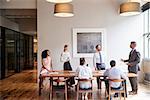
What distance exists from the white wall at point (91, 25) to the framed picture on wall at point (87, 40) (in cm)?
17

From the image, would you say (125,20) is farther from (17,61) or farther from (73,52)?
(17,61)

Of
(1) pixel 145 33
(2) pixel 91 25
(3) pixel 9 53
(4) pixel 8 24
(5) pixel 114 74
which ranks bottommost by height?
(5) pixel 114 74

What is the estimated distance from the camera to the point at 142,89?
9.09 m

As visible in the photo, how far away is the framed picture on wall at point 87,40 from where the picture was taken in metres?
10.8

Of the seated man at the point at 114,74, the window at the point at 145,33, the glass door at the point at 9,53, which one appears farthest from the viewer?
the glass door at the point at 9,53

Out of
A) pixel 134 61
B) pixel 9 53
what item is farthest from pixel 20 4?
pixel 134 61

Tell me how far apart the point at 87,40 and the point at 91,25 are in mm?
624

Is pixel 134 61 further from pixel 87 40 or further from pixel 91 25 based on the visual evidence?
pixel 91 25

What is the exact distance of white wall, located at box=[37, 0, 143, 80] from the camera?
10.8m

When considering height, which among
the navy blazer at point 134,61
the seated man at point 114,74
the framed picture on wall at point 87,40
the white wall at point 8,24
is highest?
the white wall at point 8,24

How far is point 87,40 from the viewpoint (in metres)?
10.8

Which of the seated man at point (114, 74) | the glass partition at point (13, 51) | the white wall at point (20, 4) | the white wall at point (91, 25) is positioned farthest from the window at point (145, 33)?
the glass partition at point (13, 51)

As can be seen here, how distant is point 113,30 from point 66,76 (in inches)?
168

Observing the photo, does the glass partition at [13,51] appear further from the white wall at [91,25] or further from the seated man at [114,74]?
the seated man at [114,74]
